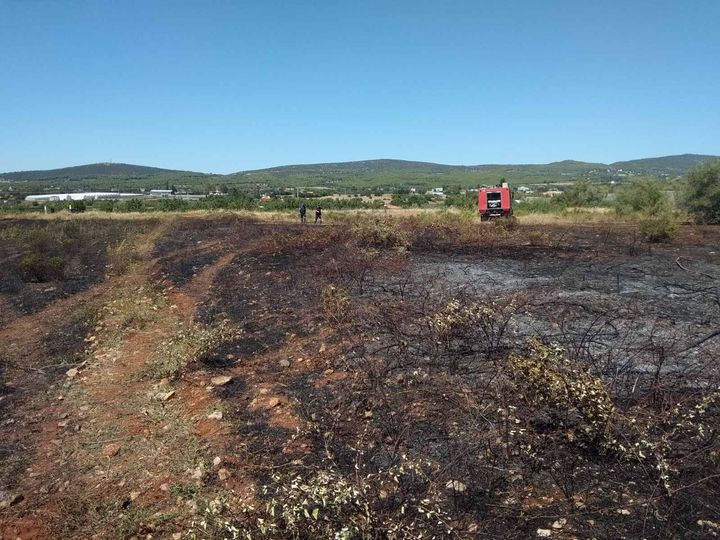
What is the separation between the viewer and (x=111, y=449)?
177 inches

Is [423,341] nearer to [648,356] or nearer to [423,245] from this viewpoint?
[648,356]

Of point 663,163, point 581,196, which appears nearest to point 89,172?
point 581,196

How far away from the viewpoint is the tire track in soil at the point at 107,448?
3.62 metres

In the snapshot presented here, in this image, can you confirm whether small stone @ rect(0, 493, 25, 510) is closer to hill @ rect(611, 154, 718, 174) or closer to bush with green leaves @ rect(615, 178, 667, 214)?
bush with green leaves @ rect(615, 178, 667, 214)

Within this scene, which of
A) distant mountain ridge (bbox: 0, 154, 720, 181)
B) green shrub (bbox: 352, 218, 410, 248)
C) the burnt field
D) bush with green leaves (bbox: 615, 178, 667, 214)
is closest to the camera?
the burnt field

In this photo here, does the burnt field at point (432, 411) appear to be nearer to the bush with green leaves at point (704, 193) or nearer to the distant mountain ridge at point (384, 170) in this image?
the bush with green leaves at point (704, 193)

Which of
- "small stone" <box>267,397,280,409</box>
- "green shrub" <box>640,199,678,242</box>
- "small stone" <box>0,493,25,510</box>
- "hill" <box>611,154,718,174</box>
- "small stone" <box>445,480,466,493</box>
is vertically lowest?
"small stone" <box>0,493,25,510</box>

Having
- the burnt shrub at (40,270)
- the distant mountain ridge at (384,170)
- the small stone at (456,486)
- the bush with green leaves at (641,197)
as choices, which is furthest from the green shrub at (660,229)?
the distant mountain ridge at (384,170)

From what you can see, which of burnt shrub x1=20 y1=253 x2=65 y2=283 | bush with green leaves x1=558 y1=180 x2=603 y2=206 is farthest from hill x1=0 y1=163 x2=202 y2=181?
burnt shrub x1=20 y1=253 x2=65 y2=283

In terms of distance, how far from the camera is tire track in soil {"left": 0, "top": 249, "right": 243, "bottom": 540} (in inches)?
142

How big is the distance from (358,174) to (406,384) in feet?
580

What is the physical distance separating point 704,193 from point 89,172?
183 metres

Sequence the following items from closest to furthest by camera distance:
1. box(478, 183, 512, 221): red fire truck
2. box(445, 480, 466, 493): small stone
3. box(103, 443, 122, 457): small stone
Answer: box(445, 480, 466, 493): small stone → box(103, 443, 122, 457): small stone → box(478, 183, 512, 221): red fire truck

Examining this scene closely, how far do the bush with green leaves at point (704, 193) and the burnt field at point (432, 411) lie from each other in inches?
802
